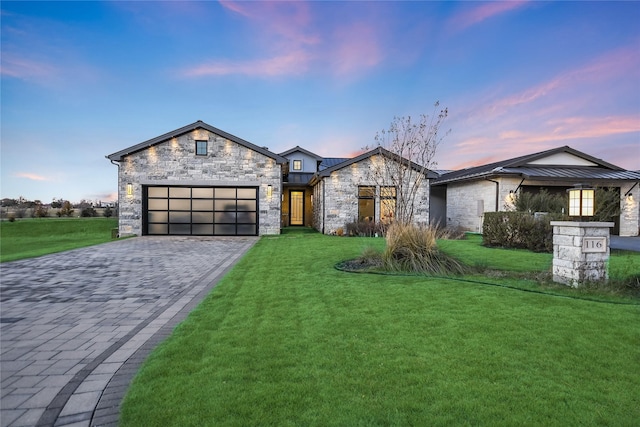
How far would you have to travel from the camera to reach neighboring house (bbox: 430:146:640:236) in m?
15.8

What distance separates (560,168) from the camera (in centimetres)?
1714

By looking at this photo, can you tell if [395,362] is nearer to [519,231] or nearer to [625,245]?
[519,231]

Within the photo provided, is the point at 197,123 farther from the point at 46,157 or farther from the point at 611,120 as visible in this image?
the point at 611,120

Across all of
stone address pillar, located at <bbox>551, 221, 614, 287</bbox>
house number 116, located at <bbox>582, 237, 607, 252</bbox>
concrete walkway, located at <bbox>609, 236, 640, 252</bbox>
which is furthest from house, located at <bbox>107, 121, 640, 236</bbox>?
house number 116, located at <bbox>582, 237, 607, 252</bbox>

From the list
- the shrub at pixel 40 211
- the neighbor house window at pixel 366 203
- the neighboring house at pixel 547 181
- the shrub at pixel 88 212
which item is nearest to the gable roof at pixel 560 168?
the neighboring house at pixel 547 181

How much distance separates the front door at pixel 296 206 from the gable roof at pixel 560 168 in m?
11.1

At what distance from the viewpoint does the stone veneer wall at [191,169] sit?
15604 mm

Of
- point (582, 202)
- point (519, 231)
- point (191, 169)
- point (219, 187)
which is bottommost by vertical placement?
point (519, 231)

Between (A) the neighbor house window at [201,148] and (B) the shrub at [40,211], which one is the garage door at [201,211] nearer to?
(A) the neighbor house window at [201,148]

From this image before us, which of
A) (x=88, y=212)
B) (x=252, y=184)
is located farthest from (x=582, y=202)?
(x=88, y=212)

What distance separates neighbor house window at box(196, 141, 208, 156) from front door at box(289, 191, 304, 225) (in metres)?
8.44

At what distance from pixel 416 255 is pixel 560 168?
15.4 metres

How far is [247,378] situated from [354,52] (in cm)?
1409

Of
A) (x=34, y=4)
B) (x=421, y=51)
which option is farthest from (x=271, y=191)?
(x=34, y=4)
